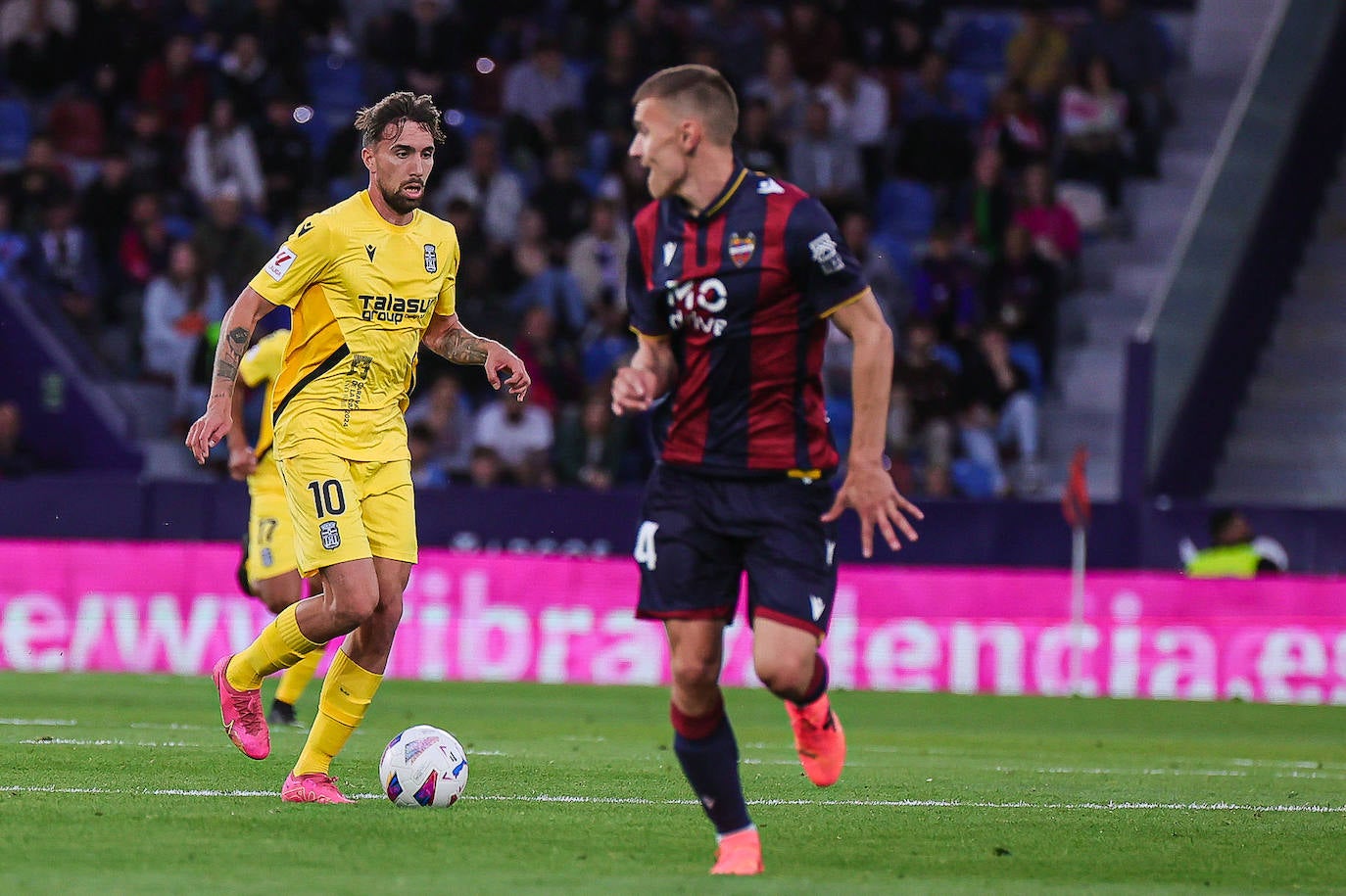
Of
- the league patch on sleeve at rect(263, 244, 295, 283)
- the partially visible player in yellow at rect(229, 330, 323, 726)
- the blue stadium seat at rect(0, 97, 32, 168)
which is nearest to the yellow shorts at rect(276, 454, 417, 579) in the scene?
the league patch on sleeve at rect(263, 244, 295, 283)

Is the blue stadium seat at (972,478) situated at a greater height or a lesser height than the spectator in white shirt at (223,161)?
lesser

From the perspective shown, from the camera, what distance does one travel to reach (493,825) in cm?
712

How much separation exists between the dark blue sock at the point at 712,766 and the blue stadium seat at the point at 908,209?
49.1 feet

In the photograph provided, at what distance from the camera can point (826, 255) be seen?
6188 millimetres

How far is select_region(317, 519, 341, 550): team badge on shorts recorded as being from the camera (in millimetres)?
7613

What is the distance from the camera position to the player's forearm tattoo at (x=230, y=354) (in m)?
7.68

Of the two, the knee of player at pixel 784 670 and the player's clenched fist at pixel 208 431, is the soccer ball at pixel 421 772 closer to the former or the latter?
the player's clenched fist at pixel 208 431

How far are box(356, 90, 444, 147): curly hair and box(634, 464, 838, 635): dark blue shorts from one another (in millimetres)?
2128

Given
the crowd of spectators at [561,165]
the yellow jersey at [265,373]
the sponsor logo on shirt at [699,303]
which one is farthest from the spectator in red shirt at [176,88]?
the sponsor logo on shirt at [699,303]

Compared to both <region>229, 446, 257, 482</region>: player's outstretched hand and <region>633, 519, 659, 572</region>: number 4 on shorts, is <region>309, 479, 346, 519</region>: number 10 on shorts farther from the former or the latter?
<region>229, 446, 257, 482</region>: player's outstretched hand

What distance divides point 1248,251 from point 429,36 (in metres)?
8.06

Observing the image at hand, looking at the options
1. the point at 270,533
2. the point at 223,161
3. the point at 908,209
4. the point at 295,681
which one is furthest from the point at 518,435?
the point at 295,681

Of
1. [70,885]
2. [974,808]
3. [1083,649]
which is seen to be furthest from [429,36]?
[70,885]

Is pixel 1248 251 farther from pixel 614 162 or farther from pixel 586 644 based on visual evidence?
pixel 586 644
